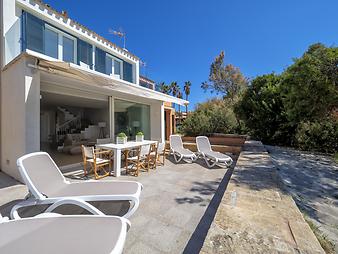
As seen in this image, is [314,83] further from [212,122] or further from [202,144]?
[212,122]

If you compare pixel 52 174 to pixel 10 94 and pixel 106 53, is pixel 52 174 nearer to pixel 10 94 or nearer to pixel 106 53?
pixel 10 94

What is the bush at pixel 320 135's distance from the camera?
12.0 metres

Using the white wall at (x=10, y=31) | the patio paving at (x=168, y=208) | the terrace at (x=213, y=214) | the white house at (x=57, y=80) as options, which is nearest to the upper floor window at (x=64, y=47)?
the white house at (x=57, y=80)

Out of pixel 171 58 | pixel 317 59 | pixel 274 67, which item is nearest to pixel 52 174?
pixel 317 59

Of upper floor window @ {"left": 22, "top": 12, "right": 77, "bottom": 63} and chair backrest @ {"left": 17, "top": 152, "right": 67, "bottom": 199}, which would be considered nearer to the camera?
chair backrest @ {"left": 17, "top": 152, "right": 67, "bottom": 199}

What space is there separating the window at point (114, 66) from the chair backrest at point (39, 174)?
11.1 m

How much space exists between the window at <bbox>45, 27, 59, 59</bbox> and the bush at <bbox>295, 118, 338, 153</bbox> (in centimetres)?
1676

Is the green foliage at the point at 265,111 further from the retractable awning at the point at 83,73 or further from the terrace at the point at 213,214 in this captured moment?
the retractable awning at the point at 83,73

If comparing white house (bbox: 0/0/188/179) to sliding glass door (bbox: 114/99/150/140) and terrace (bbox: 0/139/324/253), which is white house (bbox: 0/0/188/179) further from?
terrace (bbox: 0/139/324/253)

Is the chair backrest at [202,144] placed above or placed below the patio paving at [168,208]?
above

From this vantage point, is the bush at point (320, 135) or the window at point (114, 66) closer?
the bush at point (320, 135)

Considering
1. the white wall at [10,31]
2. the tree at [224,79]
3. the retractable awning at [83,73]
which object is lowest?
the retractable awning at [83,73]

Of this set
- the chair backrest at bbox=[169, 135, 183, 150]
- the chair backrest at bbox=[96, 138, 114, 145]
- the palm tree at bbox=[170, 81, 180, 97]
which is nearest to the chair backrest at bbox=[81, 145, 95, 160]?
→ the chair backrest at bbox=[96, 138, 114, 145]

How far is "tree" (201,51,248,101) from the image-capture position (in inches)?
1182
